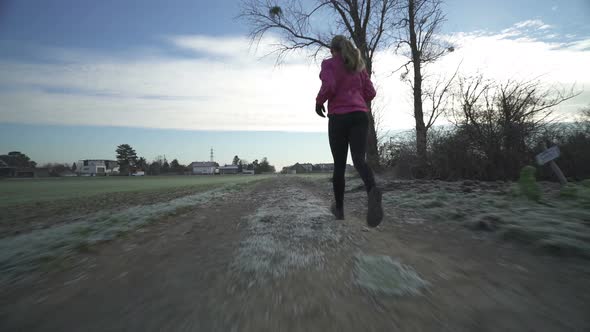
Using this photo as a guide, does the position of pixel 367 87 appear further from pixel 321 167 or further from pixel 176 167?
pixel 176 167

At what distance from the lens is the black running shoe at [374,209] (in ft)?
8.49

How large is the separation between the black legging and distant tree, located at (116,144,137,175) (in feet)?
332

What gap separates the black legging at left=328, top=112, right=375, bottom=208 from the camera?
9.37 feet

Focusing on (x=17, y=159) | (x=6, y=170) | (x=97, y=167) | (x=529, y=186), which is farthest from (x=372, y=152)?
(x=97, y=167)

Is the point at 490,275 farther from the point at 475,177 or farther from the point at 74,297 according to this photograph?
the point at 475,177

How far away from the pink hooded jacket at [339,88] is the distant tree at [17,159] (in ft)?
276

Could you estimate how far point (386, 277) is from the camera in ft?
4.89

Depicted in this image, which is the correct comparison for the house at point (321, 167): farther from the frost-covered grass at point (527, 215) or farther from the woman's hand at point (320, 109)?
the woman's hand at point (320, 109)

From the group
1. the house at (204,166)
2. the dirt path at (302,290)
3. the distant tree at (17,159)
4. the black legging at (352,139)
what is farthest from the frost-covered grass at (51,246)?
the house at (204,166)

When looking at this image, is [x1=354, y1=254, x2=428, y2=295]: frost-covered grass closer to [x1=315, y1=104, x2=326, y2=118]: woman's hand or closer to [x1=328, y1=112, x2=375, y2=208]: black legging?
[x1=328, y1=112, x2=375, y2=208]: black legging

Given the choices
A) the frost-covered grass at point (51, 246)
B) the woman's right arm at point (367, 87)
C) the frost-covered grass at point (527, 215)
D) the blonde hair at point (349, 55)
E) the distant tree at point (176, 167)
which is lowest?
the frost-covered grass at point (51, 246)

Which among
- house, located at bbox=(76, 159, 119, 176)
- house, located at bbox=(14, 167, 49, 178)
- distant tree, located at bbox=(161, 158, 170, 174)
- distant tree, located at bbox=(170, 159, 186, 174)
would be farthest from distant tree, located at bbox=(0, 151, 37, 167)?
distant tree, located at bbox=(170, 159, 186, 174)

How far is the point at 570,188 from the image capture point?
3230 millimetres

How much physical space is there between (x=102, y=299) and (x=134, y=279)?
26 centimetres
